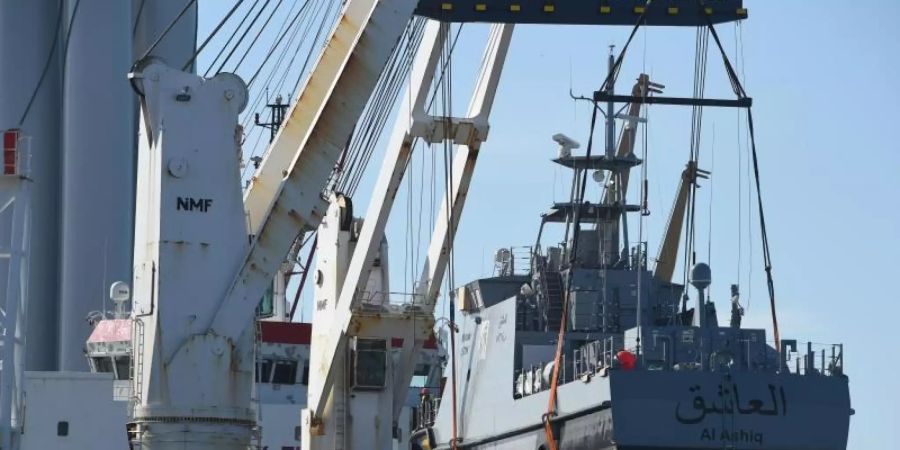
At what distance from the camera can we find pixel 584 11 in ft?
109

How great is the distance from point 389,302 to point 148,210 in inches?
406

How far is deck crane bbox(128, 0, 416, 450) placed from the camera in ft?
85.4

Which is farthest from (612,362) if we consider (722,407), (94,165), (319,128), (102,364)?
(94,165)

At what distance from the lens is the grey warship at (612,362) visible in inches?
1169

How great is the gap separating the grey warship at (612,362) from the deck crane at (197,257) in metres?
6.07

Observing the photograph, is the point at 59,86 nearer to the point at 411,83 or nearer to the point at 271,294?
the point at 271,294

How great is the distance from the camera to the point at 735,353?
31.0 metres

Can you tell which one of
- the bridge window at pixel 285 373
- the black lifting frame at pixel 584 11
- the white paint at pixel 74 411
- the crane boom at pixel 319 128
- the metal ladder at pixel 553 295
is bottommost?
the white paint at pixel 74 411

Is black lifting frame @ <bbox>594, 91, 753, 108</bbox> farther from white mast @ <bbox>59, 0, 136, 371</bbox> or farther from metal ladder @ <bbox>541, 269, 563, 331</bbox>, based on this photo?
white mast @ <bbox>59, 0, 136, 371</bbox>

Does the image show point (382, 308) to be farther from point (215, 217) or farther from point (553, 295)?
point (215, 217)

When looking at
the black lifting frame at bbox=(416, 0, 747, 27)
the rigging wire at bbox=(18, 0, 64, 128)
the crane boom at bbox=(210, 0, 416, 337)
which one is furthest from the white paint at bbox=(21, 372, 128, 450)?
the black lifting frame at bbox=(416, 0, 747, 27)

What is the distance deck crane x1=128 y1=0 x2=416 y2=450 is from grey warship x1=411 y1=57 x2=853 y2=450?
19.9 feet

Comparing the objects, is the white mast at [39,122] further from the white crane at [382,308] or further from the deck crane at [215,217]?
the deck crane at [215,217]

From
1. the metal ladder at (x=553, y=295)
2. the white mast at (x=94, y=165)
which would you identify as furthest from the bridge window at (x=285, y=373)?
the metal ladder at (x=553, y=295)
